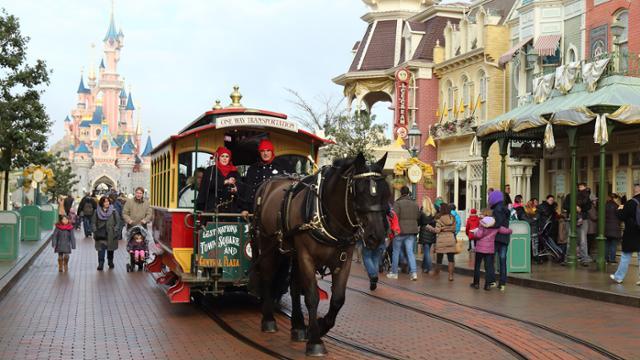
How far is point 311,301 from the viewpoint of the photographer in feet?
27.7

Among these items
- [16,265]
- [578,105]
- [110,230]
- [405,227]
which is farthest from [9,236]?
[578,105]

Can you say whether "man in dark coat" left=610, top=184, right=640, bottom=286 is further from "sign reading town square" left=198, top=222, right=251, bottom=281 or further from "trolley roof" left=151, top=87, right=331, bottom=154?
"sign reading town square" left=198, top=222, right=251, bottom=281

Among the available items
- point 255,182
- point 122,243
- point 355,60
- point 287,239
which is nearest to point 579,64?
point 255,182

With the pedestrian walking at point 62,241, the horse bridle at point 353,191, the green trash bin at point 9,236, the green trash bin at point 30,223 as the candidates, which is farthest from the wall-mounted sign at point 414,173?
the horse bridle at point 353,191

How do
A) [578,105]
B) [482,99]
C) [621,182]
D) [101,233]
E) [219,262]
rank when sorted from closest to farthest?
[219,262], [578,105], [101,233], [621,182], [482,99]

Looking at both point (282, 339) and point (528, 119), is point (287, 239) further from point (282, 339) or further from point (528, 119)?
point (528, 119)

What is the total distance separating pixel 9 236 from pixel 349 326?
1118cm

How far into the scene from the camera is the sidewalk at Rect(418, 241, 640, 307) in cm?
1351

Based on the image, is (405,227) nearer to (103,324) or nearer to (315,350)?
(103,324)

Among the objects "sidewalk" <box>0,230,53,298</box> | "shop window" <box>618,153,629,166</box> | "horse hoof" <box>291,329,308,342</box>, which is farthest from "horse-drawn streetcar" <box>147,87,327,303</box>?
"shop window" <box>618,153,629,166</box>

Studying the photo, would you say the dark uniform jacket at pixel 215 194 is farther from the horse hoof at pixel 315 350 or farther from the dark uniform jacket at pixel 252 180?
the horse hoof at pixel 315 350

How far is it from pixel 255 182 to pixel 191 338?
263 cm

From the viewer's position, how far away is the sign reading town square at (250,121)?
→ 36.1ft

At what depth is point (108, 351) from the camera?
8.75m
